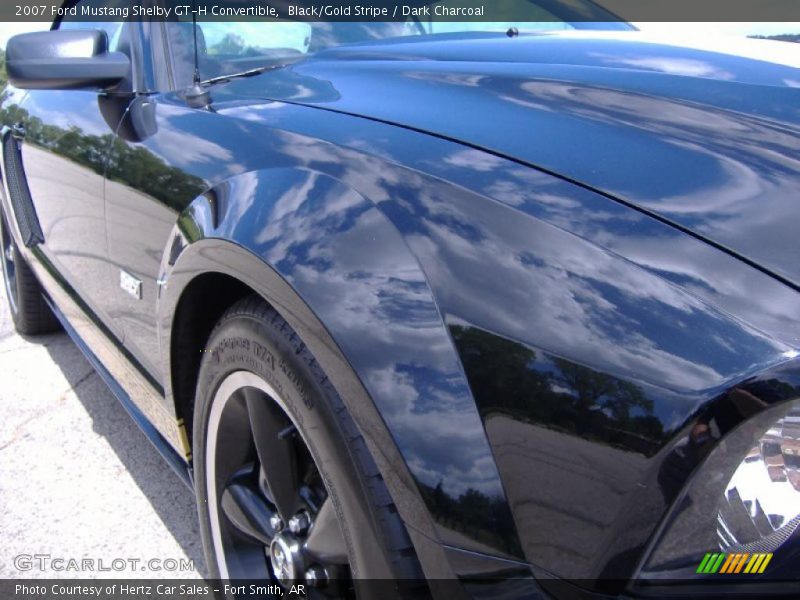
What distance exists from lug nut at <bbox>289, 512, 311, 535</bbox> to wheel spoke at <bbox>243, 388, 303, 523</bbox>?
0.06 feet

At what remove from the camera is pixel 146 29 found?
208 cm

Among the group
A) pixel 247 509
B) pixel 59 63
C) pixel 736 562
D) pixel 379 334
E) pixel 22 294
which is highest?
pixel 59 63

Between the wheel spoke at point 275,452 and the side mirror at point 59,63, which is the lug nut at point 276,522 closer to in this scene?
the wheel spoke at point 275,452

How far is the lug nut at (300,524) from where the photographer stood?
1.45 metres

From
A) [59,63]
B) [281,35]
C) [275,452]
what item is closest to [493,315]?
[275,452]

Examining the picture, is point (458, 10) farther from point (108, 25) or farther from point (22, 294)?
point (22, 294)

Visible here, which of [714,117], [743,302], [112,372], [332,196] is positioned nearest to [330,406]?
[332,196]

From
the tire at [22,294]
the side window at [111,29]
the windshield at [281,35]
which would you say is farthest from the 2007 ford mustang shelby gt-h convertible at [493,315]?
the tire at [22,294]

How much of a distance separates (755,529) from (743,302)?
270 millimetres

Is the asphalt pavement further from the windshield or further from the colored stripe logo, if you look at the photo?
the colored stripe logo

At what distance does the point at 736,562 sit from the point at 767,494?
0.31 ft

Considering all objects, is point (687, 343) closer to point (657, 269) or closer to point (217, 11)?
point (657, 269)

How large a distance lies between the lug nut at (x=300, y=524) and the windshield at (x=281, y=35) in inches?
45.6

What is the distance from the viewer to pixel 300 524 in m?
1.45
